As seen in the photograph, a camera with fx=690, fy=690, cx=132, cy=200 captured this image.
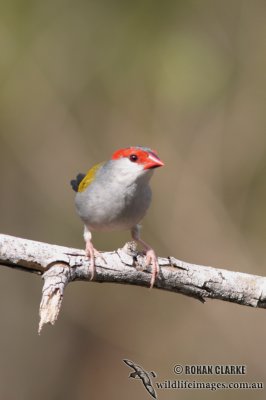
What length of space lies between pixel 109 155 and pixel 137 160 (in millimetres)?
3762

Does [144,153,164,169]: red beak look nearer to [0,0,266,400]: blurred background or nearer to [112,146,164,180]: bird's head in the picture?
[112,146,164,180]: bird's head

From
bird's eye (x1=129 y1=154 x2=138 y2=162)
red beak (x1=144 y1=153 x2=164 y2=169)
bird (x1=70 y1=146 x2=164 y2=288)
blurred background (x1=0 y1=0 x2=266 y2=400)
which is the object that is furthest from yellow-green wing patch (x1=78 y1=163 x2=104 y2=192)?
blurred background (x1=0 y1=0 x2=266 y2=400)

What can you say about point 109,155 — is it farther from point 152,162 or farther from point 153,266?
point 153,266

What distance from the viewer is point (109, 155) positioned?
30.7 ft

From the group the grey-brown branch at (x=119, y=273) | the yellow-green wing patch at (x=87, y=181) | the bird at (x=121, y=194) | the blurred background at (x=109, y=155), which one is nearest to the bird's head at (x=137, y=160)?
the bird at (x=121, y=194)

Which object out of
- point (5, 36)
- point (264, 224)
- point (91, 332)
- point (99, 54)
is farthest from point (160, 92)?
point (91, 332)

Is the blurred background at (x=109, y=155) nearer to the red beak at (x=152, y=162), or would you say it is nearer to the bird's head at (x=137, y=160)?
the bird's head at (x=137, y=160)

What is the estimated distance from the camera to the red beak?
5.41 metres

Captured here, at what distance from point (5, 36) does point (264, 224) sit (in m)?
4.10

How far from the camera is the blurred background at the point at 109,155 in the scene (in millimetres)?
8445

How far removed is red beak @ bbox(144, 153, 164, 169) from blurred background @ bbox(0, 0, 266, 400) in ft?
8.05

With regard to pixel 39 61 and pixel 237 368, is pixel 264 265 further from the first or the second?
pixel 39 61

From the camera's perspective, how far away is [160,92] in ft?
25.6

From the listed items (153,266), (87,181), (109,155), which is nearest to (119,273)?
(153,266)
